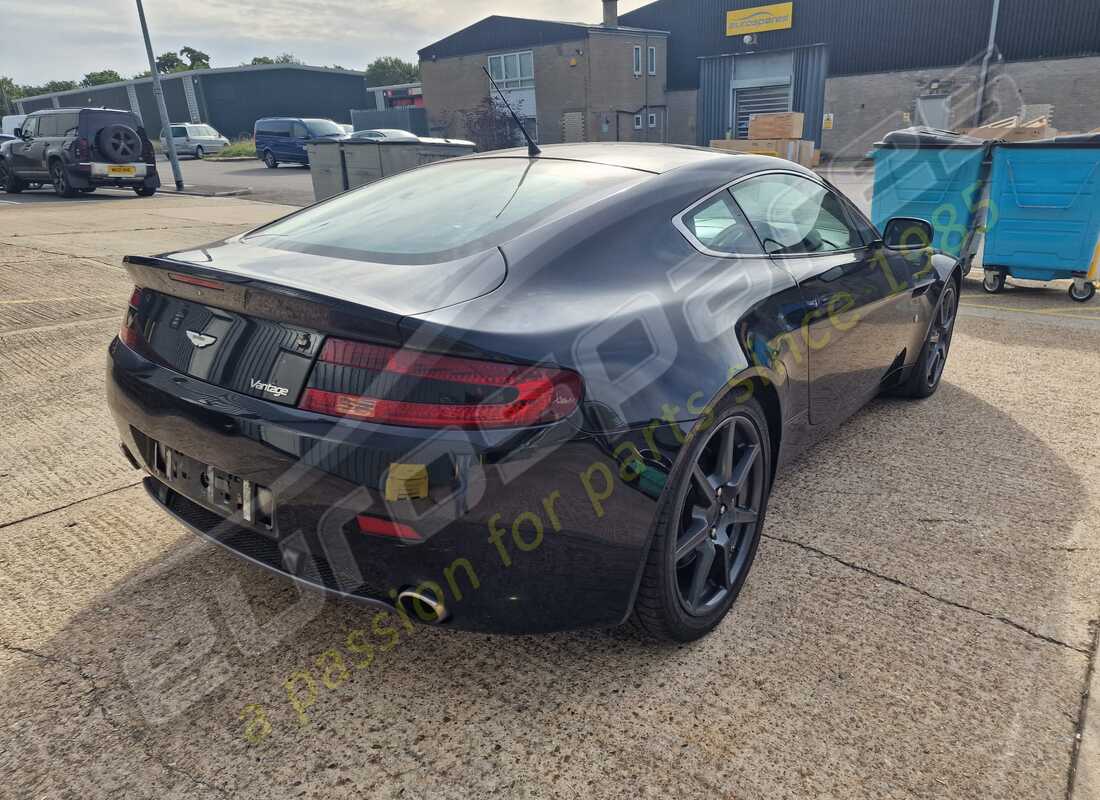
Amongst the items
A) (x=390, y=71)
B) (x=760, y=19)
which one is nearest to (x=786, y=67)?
(x=760, y=19)

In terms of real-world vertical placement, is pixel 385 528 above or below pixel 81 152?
below

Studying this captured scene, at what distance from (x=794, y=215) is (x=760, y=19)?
35.0m

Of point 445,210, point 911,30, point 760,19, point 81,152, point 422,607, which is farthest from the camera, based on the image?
point 760,19

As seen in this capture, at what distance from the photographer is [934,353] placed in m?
4.31

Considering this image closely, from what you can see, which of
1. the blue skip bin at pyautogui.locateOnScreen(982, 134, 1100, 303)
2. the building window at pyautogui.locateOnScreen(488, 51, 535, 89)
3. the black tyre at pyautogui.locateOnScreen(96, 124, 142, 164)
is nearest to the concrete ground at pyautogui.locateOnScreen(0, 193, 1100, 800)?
the blue skip bin at pyautogui.locateOnScreen(982, 134, 1100, 303)

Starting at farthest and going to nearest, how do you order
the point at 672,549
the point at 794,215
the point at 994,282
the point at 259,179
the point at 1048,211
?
the point at 259,179, the point at 994,282, the point at 1048,211, the point at 794,215, the point at 672,549

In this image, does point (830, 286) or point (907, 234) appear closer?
point (830, 286)

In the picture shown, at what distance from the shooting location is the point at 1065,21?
26594 millimetres

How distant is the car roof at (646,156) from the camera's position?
268cm

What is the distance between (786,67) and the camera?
32.8 meters

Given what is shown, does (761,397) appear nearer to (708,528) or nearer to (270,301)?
(708,528)

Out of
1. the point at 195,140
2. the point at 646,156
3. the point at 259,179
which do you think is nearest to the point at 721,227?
the point at 646,156

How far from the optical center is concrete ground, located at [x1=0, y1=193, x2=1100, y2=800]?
6.00ft

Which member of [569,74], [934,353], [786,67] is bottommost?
[934,353]
